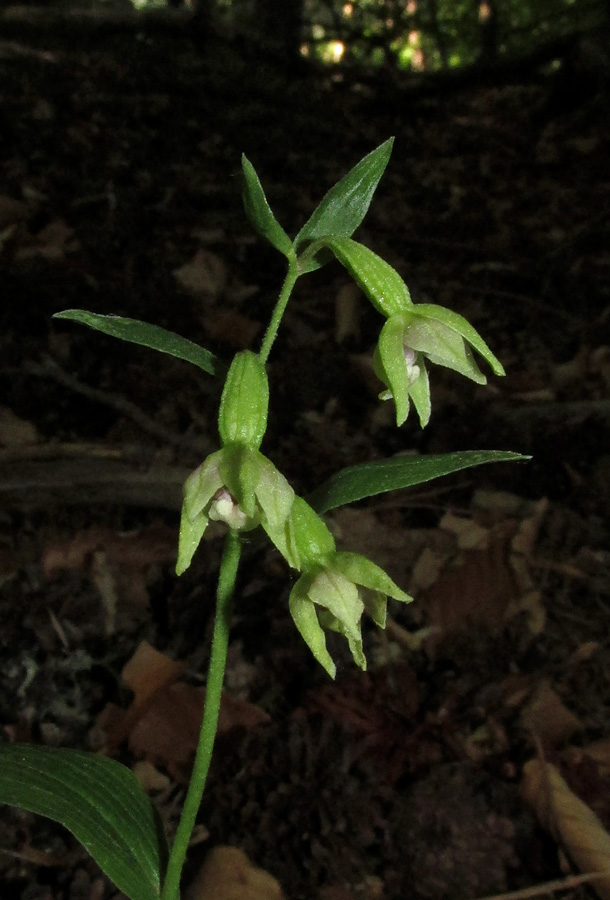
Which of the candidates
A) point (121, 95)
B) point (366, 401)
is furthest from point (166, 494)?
point (121, 95)

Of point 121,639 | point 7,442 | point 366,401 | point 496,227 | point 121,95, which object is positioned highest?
point 121,95

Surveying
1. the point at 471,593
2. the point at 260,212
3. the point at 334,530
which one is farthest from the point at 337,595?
the point at 334,530

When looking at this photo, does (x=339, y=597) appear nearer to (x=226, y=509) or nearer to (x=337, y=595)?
(x=337, y=595)

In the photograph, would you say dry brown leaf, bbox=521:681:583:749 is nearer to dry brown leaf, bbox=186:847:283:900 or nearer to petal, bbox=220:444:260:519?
dry brown leaf, bbox=186:847:283:900

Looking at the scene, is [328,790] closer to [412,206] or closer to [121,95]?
[412,206]

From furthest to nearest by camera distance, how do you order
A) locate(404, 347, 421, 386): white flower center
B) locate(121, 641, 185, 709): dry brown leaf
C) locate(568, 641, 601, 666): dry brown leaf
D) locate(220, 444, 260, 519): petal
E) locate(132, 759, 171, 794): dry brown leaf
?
locate(568, 641, 601, 666): dry brown leaf, locate(121, 641, 185, 709): dry brown leaf, locate(132, 759, 171, 794): dry brown leaf, locate(404, 347, 421, 386): white flower center, locate(220, 444, 260, 519): petal

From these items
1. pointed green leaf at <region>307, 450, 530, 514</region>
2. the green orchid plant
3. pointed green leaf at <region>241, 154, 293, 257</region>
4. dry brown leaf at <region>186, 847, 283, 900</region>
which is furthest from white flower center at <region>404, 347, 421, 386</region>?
dry brown leaf at <region>186, 847, 283, 900</region>

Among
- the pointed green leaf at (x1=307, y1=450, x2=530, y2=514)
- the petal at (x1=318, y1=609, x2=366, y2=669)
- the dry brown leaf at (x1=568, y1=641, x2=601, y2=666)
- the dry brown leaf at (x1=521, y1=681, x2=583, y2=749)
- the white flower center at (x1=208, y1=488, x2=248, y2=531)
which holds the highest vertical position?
the pointed green leaf at (x1=307, y1=450, x2=530, y2=514)
